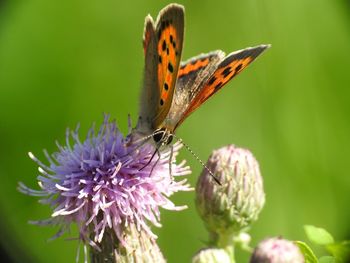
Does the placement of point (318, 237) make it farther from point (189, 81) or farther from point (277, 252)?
point (189, 81)

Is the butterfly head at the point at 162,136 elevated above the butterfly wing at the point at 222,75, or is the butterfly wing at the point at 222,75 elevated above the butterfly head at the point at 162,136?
the butterfly wing at the point at 222,75

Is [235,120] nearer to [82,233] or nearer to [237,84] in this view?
[237,84]

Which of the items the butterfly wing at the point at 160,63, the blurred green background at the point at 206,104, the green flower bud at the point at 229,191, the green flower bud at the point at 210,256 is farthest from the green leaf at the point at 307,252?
the blurred green background at the point at 206,104

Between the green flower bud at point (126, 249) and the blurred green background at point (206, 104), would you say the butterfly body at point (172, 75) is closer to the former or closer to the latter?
the green flower bud at point (126, 249)

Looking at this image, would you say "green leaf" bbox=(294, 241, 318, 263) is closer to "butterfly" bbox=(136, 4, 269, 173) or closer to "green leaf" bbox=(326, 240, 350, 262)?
"green leaf" bbox=(326, 240, 350, 262)

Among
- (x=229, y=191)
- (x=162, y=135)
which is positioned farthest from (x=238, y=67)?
(x=229, y=191)

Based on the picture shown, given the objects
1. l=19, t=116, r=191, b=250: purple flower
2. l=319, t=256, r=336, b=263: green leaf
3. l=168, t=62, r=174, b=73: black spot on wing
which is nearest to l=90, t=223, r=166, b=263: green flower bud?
l=19, t=116, r=191, b=250: purple flower

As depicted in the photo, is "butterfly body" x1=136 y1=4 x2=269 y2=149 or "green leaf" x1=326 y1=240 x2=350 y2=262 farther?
"butterfly body" x1=136 y1=4 x2=269 y2=149
